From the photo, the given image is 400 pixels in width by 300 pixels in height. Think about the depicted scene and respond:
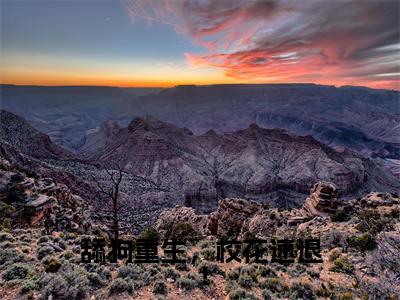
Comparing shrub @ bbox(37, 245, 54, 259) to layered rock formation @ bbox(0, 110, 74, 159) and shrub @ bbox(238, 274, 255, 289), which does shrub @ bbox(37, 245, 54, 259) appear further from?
layered rock formation @ bbox(0, 110, 74, 159)

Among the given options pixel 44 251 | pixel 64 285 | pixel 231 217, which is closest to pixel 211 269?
pixel 64 285

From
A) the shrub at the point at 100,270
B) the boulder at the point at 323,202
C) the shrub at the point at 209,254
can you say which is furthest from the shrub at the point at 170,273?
the boulder at the point at 323,202

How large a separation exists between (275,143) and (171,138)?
43279 millimetres

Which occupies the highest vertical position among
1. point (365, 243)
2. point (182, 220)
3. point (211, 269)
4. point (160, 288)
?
point (160, 288)

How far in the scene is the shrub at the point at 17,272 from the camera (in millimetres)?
9728

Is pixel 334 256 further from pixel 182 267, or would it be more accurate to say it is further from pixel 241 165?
pixel 241 165

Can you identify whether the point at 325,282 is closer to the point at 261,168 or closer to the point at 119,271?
the point at 119,271

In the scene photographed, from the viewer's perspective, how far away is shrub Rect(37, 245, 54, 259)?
12692 mm

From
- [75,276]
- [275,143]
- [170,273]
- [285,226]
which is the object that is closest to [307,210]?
[285,226]

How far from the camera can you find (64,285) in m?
8.80

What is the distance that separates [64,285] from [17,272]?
256 cm

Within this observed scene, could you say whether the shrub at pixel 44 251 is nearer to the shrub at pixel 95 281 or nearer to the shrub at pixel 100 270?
the shrub at pixel 100 270

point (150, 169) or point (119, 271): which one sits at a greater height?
point (119, 271)

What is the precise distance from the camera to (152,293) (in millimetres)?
9664
